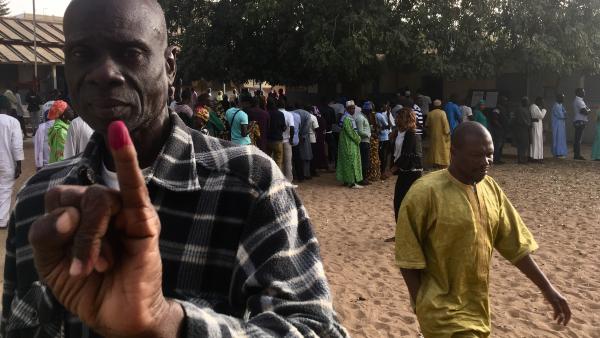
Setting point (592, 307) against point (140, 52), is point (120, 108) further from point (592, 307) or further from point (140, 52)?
point (592, 307)

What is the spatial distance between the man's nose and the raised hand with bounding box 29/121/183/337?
359mm

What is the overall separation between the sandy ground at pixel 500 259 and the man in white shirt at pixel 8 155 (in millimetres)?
487

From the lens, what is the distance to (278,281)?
3.59 ft

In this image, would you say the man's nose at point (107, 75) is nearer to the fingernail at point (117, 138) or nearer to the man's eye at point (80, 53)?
the man's eye at point (80, 53)

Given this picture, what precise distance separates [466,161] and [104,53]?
230 cm

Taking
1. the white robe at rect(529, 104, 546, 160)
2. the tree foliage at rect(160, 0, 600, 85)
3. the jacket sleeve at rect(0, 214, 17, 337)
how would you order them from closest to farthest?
the jacket sleeve at rect(0, 214, 17, 337)
the tree foliage at rect(160, 0, 600, 85)
the white robe at rect(529, 104, 546, 160)

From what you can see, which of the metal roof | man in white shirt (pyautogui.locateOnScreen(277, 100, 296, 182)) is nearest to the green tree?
the metal roof

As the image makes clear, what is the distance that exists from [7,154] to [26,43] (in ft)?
55.1

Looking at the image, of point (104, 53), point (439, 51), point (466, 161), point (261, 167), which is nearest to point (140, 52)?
point (104, 53)

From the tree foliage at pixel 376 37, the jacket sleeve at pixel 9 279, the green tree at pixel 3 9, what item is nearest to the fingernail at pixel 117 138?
the jacket sleeve at pixel 9 279

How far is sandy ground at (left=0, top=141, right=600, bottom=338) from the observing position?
4.71 m

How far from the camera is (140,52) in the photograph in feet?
3.88

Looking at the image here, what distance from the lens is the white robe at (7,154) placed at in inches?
300

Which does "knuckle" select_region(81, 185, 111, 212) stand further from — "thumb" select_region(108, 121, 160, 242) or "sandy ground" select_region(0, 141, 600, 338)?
"sandy ground" select_region(0, 141, 600, 338)
